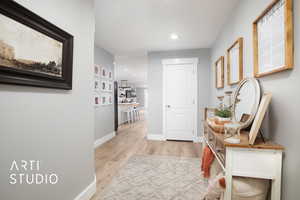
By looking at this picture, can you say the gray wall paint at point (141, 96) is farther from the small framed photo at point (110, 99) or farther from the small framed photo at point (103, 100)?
the small framed photo at point (103, 100)

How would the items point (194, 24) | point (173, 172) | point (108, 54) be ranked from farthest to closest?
1. point (108, 54)
2. point (194, 24)
3. point (173, 172)

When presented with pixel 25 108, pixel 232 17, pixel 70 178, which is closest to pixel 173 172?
pixel 70 178

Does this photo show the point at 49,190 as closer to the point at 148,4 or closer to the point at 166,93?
the point at 148,4

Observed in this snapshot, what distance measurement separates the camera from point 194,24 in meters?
2.51

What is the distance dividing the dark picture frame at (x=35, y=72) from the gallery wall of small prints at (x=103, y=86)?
215 cm

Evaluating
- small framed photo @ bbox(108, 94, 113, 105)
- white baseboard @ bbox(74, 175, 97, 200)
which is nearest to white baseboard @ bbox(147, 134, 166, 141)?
small framed photo @ bbox(108, 94, 113, 105)

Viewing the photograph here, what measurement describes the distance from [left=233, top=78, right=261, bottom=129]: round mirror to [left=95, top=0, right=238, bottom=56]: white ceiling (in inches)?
49.6

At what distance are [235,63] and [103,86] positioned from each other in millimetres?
3110

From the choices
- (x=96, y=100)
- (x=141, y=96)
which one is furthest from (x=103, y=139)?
(x=141, y=96)

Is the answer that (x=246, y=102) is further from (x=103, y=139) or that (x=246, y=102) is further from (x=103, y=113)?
(x=103, y=139)

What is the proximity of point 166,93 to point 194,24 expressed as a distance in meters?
1.88

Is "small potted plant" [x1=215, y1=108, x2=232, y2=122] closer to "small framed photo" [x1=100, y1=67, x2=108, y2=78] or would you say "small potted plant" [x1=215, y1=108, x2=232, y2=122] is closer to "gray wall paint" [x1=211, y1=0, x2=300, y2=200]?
"gray wall paint" [x1=211, y1=0, x2=300, y2=200]

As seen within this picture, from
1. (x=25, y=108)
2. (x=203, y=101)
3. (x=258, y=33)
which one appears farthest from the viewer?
(x=203, y=101)

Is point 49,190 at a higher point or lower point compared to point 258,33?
lower
